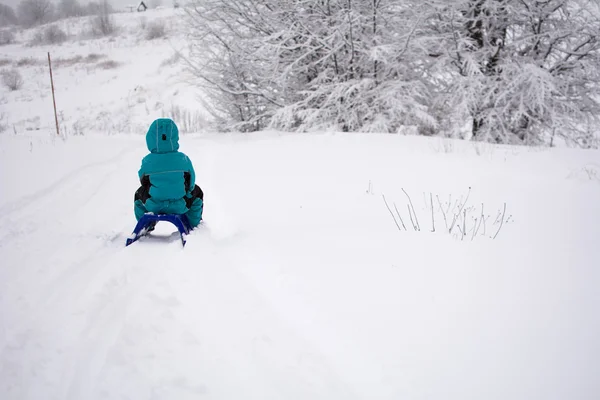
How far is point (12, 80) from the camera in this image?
845 inches

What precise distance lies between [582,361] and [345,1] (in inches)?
334

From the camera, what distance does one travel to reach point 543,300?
80.5 inches

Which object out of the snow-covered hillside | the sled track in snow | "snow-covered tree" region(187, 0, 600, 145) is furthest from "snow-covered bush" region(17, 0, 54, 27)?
the sled track in snow

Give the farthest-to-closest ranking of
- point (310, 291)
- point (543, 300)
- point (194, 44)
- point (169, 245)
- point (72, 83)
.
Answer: point (72, 83) < point (194, 44) < point (169, 245) < point (310, 291) < point (543, 300)

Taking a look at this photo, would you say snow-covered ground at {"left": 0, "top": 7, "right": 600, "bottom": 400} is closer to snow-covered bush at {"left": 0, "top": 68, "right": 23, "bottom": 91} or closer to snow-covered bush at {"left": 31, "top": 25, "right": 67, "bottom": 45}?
snow-covered bush at {"left": 0, "top": 68, "right": 23, "bottom": 91}

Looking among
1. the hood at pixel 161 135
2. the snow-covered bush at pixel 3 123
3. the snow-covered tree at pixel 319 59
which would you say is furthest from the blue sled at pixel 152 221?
the snow-covered bush at pixel 3 123

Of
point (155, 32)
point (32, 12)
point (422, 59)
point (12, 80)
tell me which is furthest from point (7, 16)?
point (422, 59)

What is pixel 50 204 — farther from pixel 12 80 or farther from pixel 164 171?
pixel 12 80

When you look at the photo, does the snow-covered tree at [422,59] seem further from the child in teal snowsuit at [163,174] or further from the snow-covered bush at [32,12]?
the snow-covered bush at [32,12]

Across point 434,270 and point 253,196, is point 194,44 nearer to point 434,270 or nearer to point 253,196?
point 253,196

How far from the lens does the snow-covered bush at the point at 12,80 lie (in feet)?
68.8

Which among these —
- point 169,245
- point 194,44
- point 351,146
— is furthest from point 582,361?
point 194,44

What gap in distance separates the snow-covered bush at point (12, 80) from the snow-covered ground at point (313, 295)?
2274 centimetres

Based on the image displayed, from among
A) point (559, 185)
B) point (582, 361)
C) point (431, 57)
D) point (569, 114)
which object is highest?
point (431, 57)
